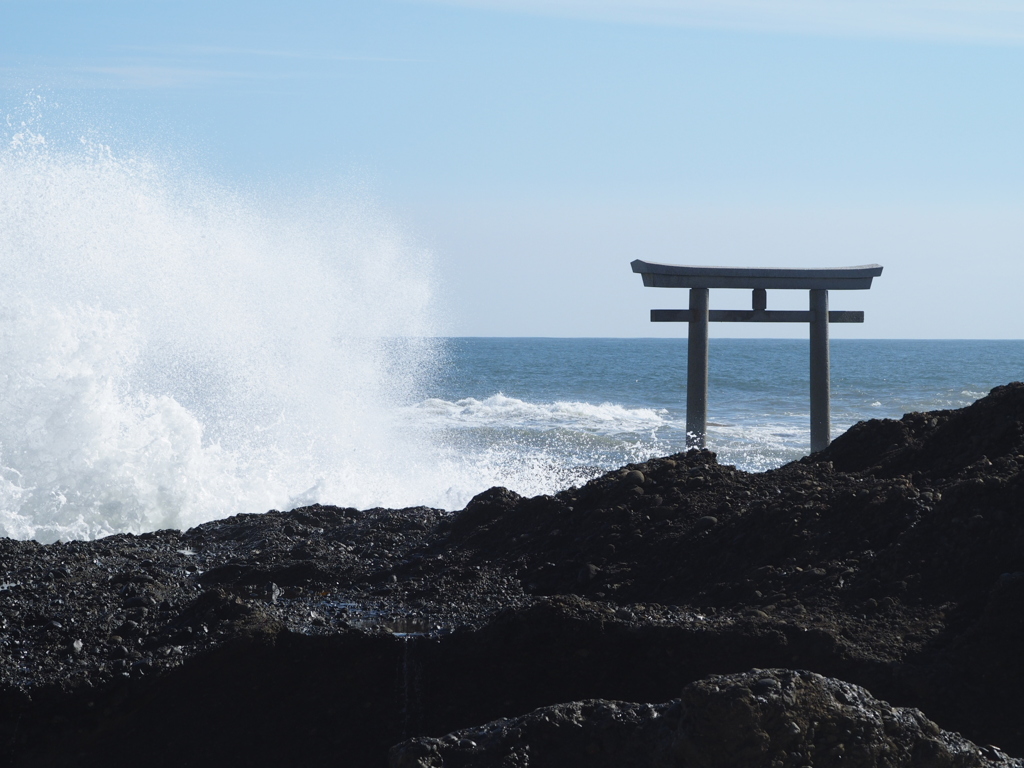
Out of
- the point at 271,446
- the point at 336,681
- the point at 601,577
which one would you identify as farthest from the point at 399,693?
the point at 271,446

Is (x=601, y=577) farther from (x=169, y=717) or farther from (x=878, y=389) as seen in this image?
(x=878, y=389)

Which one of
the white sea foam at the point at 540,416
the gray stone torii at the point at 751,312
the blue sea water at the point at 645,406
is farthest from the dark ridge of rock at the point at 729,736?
the white sea foam at the point at 540,416

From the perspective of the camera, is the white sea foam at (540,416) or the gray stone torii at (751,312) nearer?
the gray stone torii at (751,312)

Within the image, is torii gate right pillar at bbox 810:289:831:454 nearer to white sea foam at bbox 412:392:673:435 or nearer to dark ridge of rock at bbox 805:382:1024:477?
dark ridge of rock at bbox 805:382:1024:477

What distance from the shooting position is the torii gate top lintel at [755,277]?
32.8 feet

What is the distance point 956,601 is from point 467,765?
105 inches

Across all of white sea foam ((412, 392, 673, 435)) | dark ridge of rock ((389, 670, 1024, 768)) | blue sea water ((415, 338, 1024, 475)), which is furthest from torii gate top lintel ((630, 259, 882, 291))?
white sea foam ((412, 392, 673, 435))

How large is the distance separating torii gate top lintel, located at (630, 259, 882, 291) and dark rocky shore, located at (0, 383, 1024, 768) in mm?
4091

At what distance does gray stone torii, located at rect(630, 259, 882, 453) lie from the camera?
10.0 m

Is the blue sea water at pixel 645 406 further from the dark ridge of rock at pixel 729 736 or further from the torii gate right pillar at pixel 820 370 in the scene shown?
the dark ridge of rock at pixel 729 736

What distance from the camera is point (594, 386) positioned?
42469 mm

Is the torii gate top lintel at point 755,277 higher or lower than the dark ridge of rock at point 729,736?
higher

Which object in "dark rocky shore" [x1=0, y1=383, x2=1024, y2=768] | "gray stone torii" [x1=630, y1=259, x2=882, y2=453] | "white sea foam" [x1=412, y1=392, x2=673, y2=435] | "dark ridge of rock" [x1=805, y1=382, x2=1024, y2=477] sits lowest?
"white sea foam" [x1=412, y1=392, x2=673, y2=435]

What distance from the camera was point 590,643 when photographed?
4391mm
